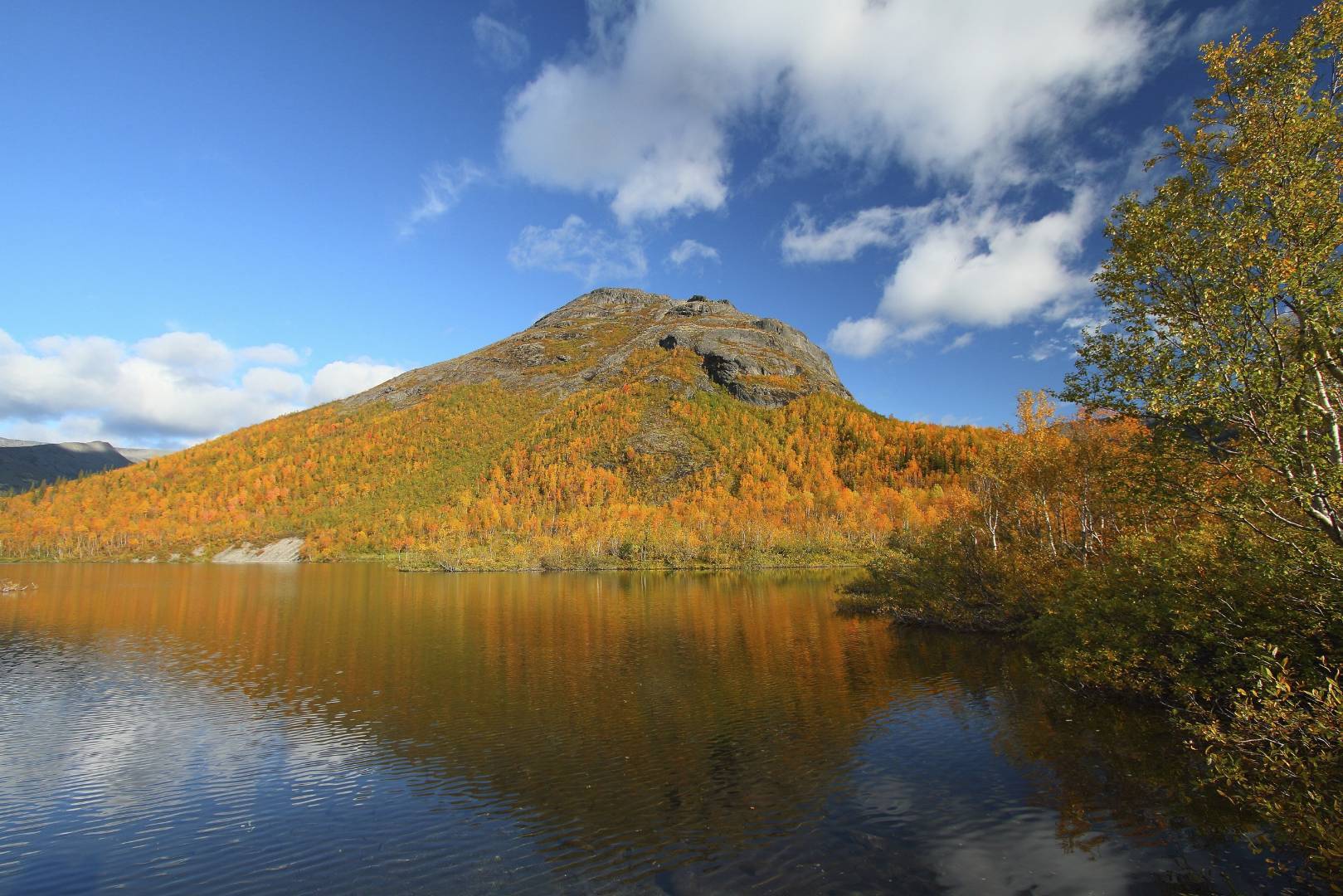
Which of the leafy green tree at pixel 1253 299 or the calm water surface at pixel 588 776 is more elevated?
the leafy green tree at pixel 1253 299

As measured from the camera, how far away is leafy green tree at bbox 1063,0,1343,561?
15.7 metres

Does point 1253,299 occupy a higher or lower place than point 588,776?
higher

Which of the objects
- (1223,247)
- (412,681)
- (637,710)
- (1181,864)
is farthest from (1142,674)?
(412,681)

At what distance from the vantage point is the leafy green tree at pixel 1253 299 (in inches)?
618

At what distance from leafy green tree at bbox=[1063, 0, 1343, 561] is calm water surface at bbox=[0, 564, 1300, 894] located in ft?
31.2

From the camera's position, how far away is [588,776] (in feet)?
71.6

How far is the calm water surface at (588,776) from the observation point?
1555cm

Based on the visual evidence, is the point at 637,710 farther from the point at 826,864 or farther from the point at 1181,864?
the point at 1181,864

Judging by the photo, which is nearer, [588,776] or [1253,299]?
[1253,299]

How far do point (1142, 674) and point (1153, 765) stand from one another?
5.05 meters

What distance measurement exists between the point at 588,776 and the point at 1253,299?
2441 centimetres

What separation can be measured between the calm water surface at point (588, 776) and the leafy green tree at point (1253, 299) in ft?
31.2

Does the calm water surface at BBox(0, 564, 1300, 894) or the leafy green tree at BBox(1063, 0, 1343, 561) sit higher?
the leafy green tree at BBox(1063, 0, 1343, 561)

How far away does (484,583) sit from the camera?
12106cm
